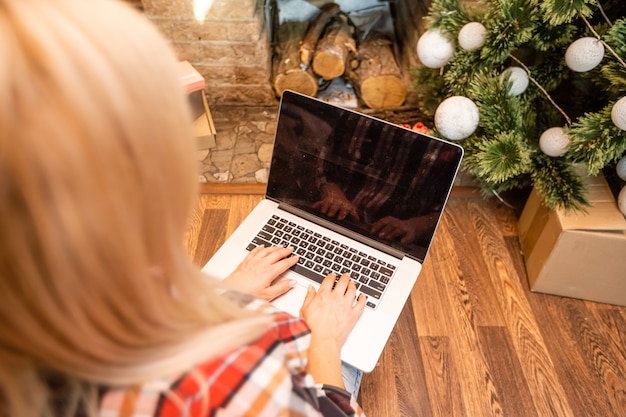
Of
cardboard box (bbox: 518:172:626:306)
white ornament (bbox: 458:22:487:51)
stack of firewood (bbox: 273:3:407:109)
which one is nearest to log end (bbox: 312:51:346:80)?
stack of firewood (bbox: 273:3:407:109)

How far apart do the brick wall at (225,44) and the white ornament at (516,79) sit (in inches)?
33.2

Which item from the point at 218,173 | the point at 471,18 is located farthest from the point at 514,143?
the point at 218,173

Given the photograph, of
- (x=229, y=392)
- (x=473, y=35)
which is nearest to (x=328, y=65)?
(x=473, y=35)

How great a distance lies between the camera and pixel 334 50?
1.67 metres

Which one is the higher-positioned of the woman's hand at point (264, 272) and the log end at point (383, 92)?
the log end at point (383, 92)

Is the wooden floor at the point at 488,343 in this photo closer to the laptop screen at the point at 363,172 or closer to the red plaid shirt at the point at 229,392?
the laptop screen at the point at 363,172

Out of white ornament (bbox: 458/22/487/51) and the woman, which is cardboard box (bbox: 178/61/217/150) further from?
the woman

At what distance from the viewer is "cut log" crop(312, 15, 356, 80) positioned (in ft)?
5.47

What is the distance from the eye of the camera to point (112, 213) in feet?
1.02

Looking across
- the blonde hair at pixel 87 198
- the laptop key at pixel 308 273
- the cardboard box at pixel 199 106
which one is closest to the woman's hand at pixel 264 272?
the laptop key at pixel 308 273

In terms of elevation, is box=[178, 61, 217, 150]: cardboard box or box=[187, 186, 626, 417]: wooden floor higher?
box=[178, 61, 217, 150]: cardboard box

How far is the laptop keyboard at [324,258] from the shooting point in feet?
2.87

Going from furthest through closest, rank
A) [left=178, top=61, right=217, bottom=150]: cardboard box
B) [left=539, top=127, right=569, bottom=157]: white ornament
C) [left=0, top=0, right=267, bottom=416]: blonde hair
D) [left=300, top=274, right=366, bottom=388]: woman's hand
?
[left=178, top=61, right=217, bottom=150]: cardboard box
[left=539, top=127, right=569, bottom=157]: white ornament
[left=300, top=274, right=366, bottom=388]: woman's hand
[left=0, top=0, right=267, bottom=416]: blonde hair

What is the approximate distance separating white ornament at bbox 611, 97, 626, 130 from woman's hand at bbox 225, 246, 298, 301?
690 millimetres
